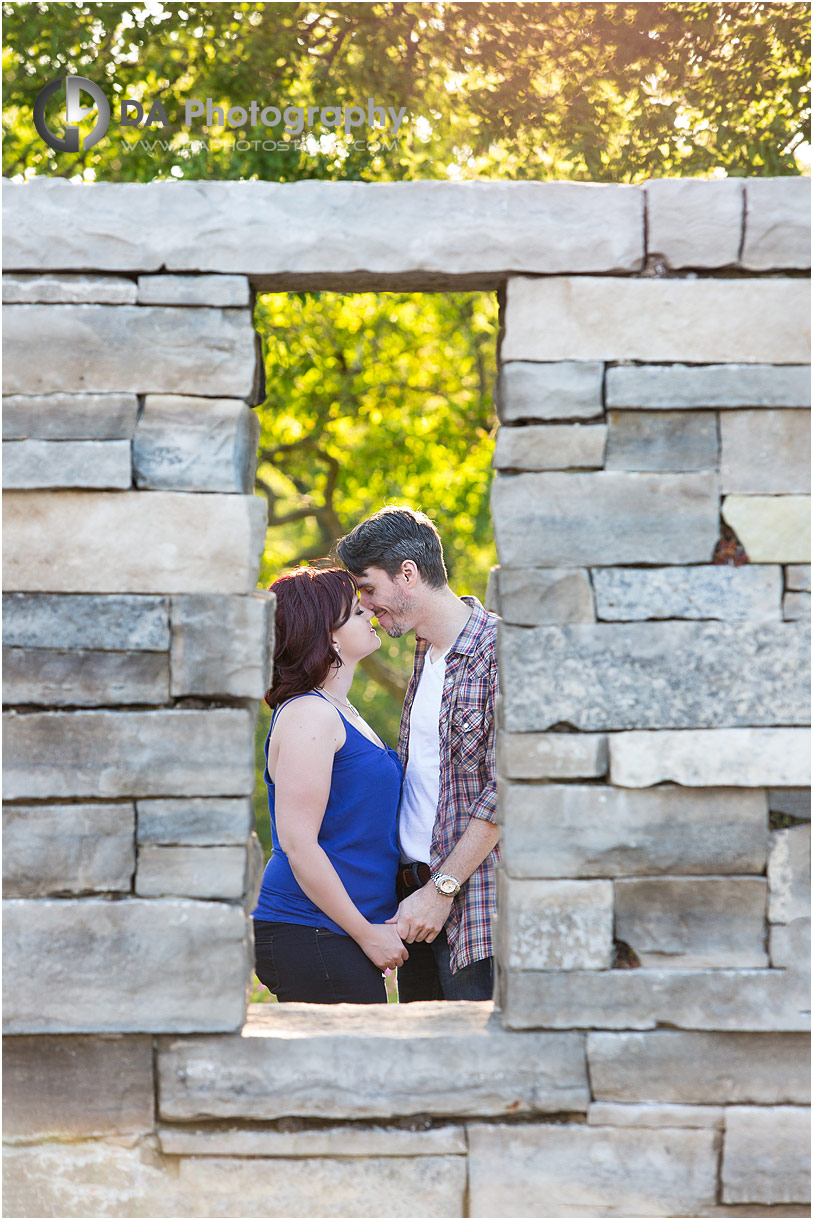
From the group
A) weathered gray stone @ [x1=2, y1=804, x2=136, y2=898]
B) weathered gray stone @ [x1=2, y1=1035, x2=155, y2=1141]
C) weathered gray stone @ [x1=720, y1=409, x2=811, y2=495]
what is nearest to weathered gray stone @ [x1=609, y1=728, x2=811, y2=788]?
weathered gray stone @ [x1=720, y1=409, x2=811, y2=495]

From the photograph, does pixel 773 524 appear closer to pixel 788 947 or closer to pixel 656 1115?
pixel 788 947

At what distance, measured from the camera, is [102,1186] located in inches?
92.5

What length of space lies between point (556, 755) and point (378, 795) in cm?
91

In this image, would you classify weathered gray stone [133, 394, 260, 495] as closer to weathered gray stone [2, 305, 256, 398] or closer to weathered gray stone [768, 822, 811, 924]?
weathered gray stone [2, 305, 256, 398]

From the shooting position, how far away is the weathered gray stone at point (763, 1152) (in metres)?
2.34

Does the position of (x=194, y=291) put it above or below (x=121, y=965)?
above

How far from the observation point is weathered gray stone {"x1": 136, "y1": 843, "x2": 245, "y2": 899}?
235cm

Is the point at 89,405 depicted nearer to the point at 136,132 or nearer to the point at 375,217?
the point at 375,217

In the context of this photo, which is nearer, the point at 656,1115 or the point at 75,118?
the point at 656,1115

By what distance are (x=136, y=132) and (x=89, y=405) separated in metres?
4.30

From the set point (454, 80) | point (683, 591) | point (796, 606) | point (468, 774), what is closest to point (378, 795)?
point (468, 774)

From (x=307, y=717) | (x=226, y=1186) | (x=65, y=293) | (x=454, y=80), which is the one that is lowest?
(x=226, y=1186)

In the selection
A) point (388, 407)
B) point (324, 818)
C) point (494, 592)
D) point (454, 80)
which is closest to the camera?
point (494, 592)

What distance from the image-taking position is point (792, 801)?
7.82ft
